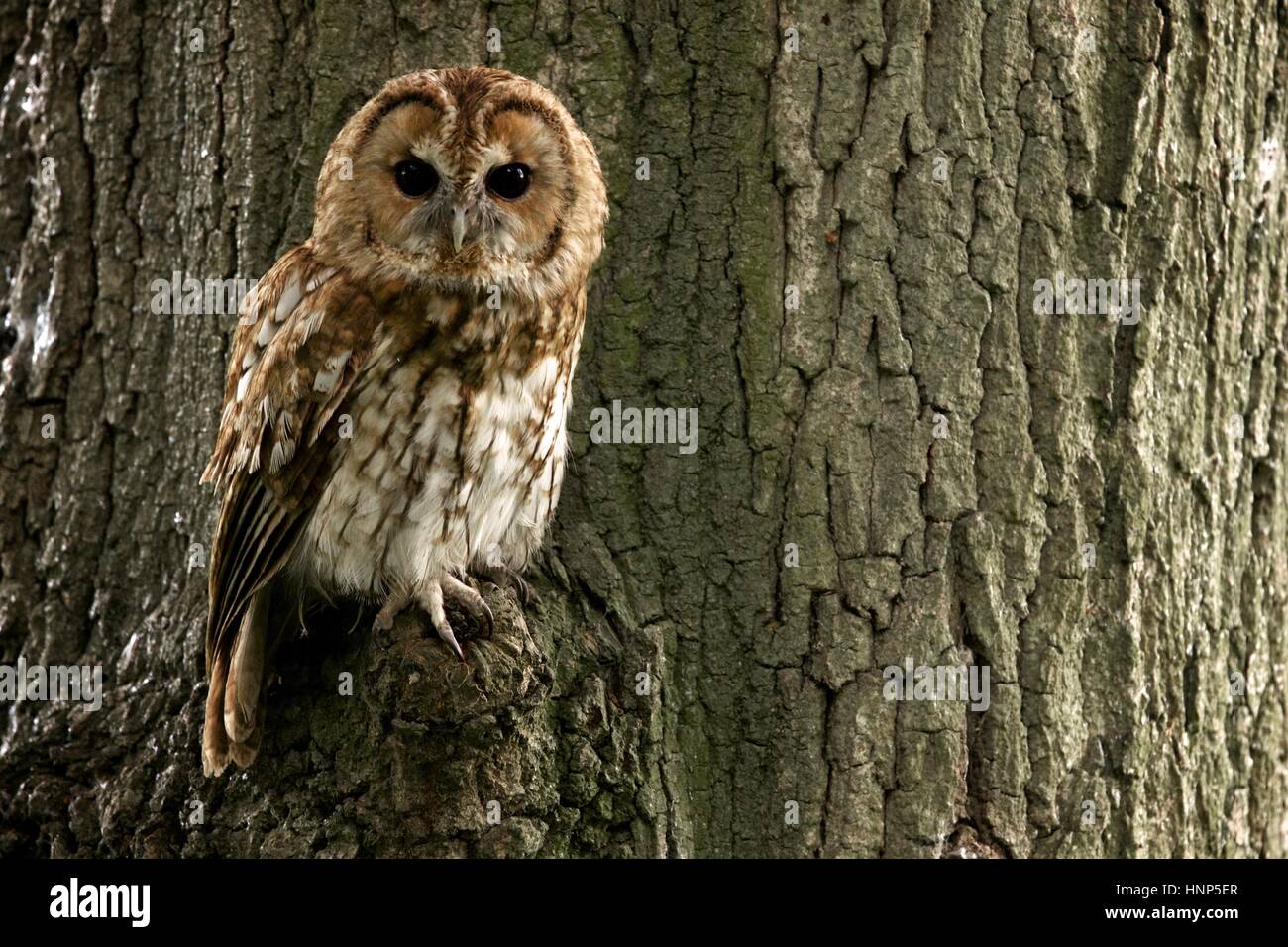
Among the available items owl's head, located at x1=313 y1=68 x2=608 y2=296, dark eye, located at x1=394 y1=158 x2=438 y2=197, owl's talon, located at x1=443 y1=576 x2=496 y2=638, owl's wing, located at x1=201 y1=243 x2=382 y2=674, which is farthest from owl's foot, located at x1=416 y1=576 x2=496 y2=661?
dark eye, located at x1=394 y1=158 x2=438 y2=197

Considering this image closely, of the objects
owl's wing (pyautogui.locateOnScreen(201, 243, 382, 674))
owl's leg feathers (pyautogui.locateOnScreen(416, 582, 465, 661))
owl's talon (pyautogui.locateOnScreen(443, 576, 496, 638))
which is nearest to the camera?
owl's leg feathers (pyautogui.locateOnScreen(416, 582, 465, 661))

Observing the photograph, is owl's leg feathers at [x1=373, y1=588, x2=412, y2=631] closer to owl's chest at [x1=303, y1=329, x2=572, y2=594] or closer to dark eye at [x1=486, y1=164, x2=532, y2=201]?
owl's chest at [x1=303, y1=329, x2=572, y2=594]

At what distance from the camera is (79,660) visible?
9.16ft

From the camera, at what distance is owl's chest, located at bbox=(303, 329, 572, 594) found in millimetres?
2525

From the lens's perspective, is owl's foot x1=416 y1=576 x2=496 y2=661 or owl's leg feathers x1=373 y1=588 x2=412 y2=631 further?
owl's leg feathers x1=373 y1=588 x2=412 y2=631

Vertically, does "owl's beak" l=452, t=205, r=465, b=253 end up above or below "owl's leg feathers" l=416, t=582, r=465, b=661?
above

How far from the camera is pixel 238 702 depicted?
8.05 feet

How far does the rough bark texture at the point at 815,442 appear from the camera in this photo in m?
2.55

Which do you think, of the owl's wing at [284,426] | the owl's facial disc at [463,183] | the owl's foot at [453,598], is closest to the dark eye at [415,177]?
the owl's facial disc at [463,183]

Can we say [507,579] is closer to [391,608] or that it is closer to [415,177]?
[391,608]

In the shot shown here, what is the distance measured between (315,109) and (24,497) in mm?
1115

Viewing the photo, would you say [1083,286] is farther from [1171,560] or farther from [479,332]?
[479,332]

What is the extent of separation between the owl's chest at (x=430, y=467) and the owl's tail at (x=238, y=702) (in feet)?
0.63

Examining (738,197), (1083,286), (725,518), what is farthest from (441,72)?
(1083,286)
